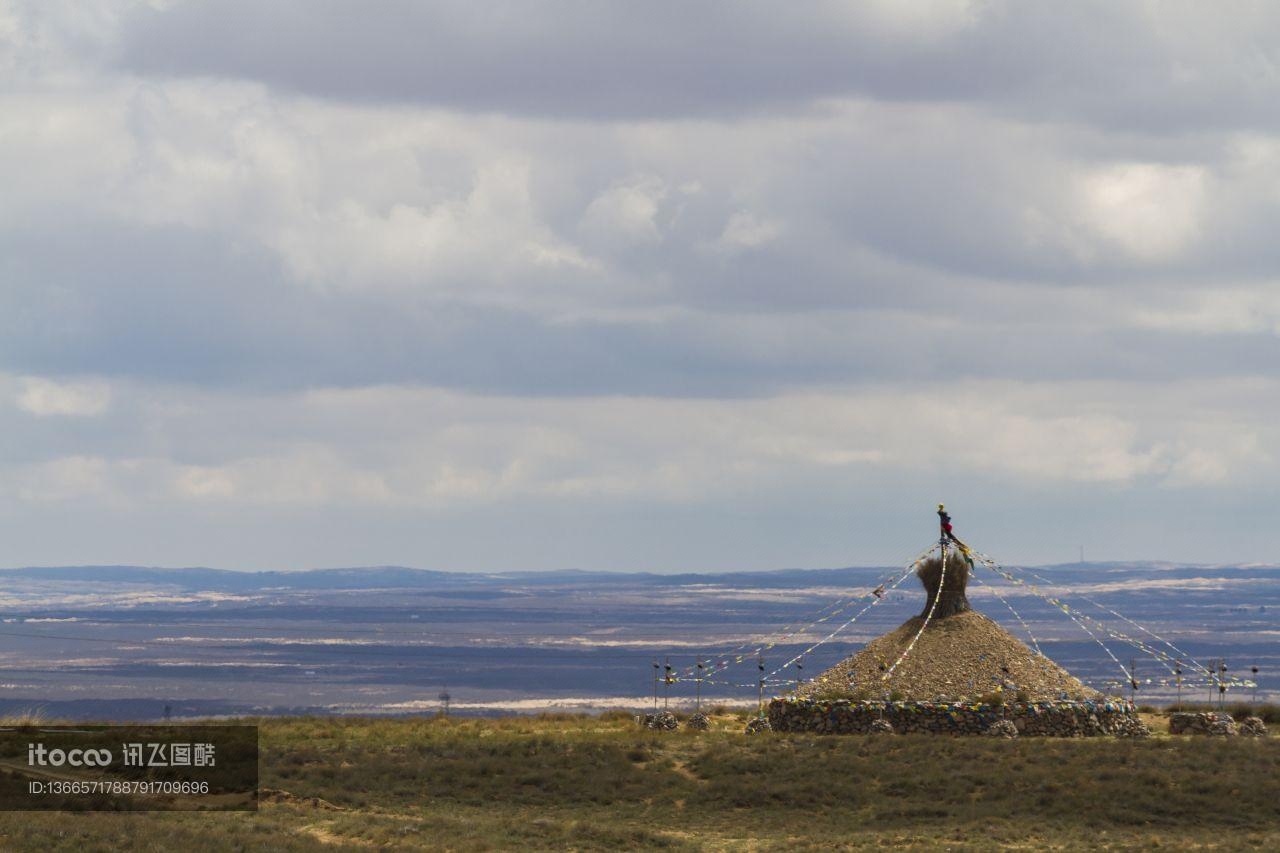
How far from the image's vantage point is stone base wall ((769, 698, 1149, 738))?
194 feet

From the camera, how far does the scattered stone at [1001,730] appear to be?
2308 inches

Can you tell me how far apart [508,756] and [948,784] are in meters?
14.5

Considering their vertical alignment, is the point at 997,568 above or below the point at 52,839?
above

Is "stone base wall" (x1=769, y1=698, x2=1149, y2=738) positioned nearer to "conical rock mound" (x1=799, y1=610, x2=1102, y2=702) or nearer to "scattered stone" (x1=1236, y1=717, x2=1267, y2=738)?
"conical rock mound" (x1=799, y1=610, x2=1102, y2=702)

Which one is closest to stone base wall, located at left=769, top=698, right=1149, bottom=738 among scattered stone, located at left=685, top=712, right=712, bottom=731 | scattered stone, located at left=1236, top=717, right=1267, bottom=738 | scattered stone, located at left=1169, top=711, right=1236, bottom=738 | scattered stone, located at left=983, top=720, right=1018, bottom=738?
scattered stone, located at left=983, top=720, right=1018, bottom=738

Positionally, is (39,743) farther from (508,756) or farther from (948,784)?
(948,784)

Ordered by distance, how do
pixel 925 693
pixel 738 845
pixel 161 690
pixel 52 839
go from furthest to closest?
1. pixel 161 690
2. pixel 925 693
3. pixel 738 845
4. pixel 52 839

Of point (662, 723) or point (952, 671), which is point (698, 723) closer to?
point (662, 723)

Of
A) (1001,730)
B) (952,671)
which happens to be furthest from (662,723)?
(1001,730)

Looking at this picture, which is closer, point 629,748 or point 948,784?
point 948,784

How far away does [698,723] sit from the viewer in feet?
209

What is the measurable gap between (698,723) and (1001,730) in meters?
11.7

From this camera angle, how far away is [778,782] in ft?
170

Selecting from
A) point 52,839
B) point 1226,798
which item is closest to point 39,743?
point 52,839
